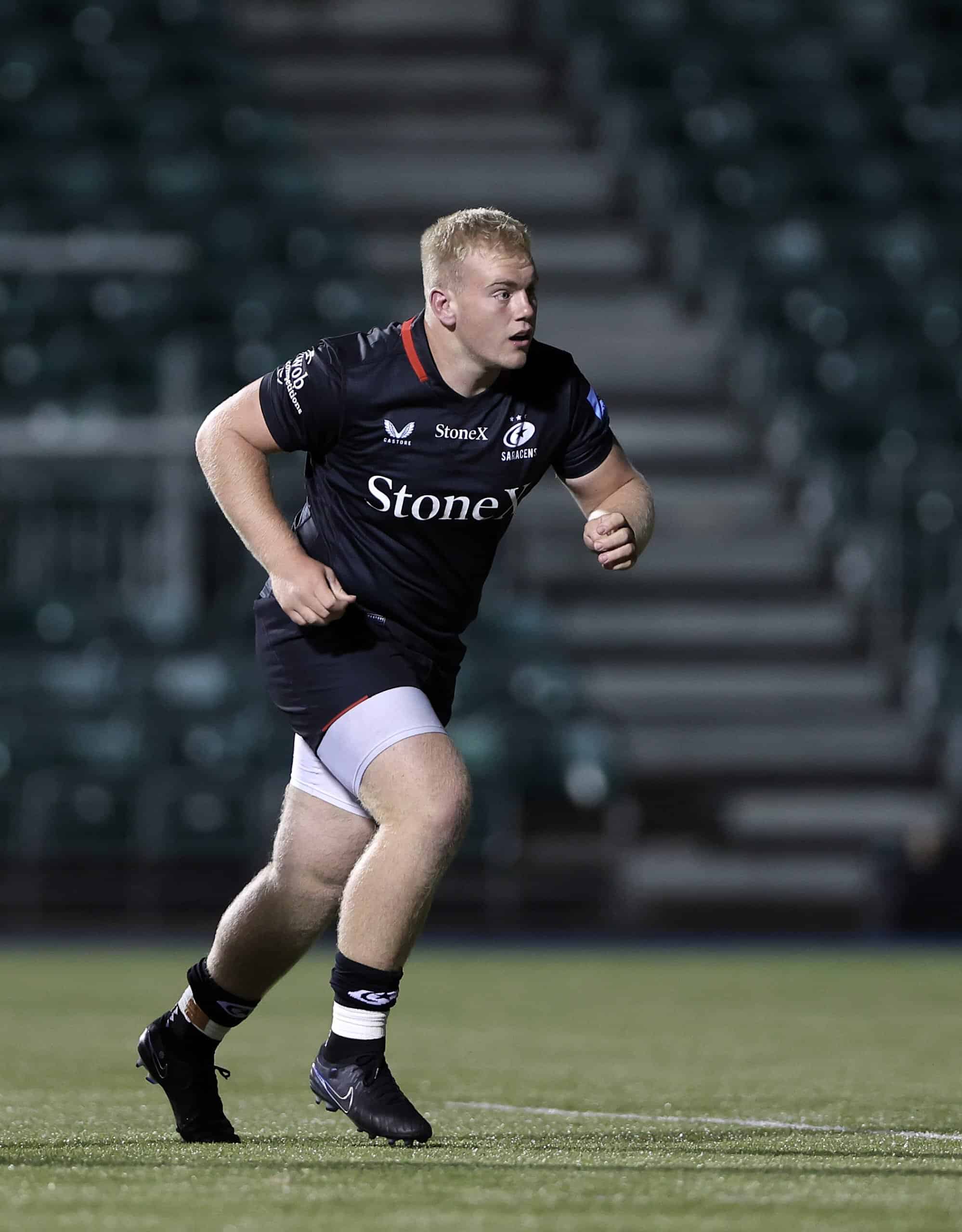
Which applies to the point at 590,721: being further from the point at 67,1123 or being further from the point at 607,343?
the point at 67,1123

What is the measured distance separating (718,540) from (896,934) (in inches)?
147

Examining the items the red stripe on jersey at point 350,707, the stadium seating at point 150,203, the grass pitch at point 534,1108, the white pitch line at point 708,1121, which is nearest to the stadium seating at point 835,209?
the stadium seating at point 150,203

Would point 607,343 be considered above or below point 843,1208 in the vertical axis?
above

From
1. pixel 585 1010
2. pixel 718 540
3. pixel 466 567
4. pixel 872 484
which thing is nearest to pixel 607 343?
pixel 718 540

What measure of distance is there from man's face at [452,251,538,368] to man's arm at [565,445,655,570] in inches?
13.4

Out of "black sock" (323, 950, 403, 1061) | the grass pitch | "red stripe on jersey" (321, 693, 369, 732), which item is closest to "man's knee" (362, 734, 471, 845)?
"red stripe on jersey" (321, 693, 369, 732)

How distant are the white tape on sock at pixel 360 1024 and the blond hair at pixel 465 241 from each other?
1.31 m

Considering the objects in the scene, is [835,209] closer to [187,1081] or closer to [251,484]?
[251,484]

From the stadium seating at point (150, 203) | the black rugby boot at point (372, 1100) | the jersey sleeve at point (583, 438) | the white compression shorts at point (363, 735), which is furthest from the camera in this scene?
the stadium seating at point (150, 203)

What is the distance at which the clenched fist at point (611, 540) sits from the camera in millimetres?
4121

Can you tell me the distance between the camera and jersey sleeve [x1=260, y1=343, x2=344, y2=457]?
424 centimetres

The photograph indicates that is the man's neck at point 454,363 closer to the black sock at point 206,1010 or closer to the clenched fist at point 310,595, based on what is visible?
the clenched fist at point 310,595

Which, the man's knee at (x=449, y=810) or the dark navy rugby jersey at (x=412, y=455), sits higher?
the dark navy rugby jersey at (x=412, y=455)

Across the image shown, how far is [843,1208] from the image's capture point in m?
3.24
